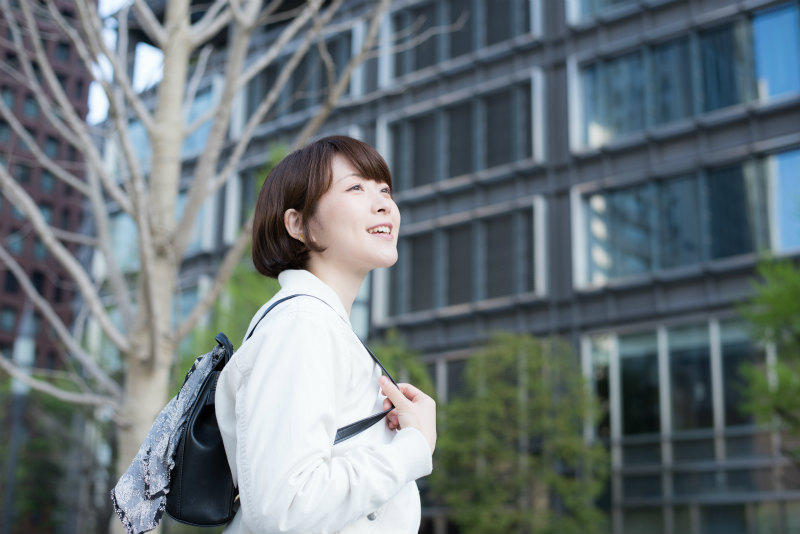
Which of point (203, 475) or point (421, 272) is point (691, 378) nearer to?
point (421, 272)

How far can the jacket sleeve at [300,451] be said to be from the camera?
1.93 metres

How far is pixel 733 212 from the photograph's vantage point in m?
20.4

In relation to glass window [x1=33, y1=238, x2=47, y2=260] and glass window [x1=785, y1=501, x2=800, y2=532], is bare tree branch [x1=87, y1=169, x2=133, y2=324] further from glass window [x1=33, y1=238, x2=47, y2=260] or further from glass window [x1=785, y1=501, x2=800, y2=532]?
glass window [x1=33, y1=238, x2=47, y2=260]

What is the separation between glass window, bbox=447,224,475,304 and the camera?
2477 centimetres

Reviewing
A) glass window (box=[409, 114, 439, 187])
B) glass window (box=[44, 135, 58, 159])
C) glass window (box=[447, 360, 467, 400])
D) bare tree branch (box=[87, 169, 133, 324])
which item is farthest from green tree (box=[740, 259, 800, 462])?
glass window (box=[44, 135, 58, 159])

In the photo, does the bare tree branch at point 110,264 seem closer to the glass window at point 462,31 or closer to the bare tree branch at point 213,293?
the bare tree branch at point 213,293

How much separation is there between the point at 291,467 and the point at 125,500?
497 millimetres

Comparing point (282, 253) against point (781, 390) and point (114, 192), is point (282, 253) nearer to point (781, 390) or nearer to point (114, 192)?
point (114, 192)

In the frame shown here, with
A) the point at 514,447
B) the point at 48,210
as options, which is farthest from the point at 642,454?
the point at 48,210

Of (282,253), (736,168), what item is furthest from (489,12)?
(282,253)

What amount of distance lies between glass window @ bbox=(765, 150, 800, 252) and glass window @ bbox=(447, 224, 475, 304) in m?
7.36

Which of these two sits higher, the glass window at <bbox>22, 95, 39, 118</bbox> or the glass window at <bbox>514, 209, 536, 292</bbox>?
the glass window at <bbox>22, 95, 39, 118</bbox>

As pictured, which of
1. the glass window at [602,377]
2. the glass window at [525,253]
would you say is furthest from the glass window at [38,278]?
the glass window at [602,377]

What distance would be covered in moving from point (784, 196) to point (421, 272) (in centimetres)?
924
